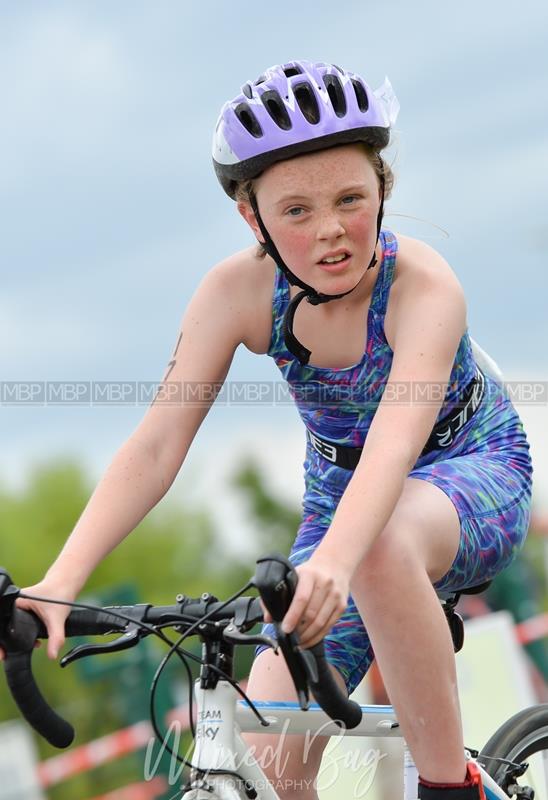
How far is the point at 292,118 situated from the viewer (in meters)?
2.98

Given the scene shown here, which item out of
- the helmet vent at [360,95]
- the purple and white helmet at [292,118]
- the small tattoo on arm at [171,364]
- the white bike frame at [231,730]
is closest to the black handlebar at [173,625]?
the white bike frame at [231,730]

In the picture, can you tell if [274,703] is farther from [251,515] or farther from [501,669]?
[251,515]

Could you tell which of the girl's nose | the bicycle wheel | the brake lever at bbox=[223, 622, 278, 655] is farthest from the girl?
the bicycle wheel

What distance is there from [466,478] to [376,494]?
605 mm

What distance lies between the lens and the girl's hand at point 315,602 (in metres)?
2.16

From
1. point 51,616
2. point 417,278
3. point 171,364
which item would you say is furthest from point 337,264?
point 51,616

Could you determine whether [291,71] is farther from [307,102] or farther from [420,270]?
[420,270]

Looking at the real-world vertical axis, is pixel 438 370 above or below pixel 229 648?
above

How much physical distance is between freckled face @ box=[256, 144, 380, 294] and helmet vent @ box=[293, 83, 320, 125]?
114 millimetres

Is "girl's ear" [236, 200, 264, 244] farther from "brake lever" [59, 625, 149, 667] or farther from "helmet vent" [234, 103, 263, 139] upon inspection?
"brake lever" [59, 625, 149, 667]

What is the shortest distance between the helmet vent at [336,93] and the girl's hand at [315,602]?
1282 millimetres

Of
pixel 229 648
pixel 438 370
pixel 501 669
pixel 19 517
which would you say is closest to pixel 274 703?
pixel 229 648

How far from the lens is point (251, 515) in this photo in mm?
19562

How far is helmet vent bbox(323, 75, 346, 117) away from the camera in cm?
305
